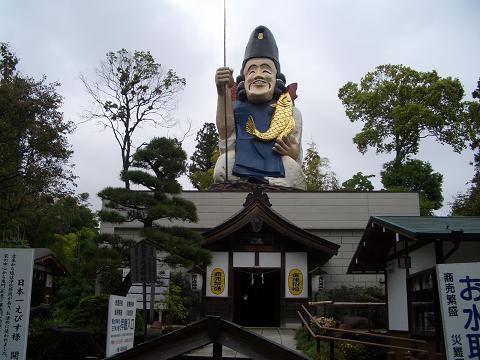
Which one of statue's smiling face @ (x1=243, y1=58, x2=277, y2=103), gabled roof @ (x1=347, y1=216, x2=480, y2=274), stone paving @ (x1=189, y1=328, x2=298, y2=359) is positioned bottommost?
stone paving @ (x1=189, y1=328, x2=298, y2=359)

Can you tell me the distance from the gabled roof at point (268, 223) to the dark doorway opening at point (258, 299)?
2.28 meters

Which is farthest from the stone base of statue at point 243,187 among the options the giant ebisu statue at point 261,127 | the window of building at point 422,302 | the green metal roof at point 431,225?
the window of building at point 422,302

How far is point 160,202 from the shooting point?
13.8 metres

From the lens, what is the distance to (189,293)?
18562 millimetres

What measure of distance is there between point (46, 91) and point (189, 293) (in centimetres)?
828

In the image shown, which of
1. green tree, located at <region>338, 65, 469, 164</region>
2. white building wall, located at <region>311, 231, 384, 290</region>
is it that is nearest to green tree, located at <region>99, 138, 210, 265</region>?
white building wall, located at <region>311, 231, 384, 290</region>

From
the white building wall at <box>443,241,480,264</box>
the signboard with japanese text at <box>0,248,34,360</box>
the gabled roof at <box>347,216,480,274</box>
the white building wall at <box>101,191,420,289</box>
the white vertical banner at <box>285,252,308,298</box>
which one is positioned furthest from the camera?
the white building wall at <box>101,191,420,289</box>

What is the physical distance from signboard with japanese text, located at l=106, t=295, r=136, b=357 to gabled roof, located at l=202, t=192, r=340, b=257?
9.04 meters

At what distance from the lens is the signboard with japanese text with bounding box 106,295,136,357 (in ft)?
A: 24.4

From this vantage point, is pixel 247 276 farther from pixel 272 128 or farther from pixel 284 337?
pixel 272 128

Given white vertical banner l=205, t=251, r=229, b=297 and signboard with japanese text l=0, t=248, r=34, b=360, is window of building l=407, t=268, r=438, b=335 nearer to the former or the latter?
signboard with japanese text l=0, t=248, r=34, b=360

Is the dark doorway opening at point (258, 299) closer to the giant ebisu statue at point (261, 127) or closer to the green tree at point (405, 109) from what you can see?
the giant ebisu statue at point (261, 127)

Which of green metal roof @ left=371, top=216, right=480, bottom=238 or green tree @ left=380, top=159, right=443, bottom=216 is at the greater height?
green tree @ left=380, top=159, right=443, bottom=216

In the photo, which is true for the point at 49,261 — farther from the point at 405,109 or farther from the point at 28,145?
the point at 405,109
